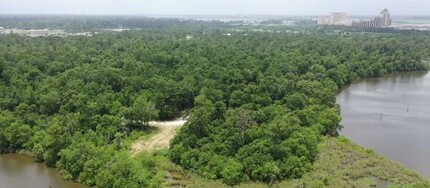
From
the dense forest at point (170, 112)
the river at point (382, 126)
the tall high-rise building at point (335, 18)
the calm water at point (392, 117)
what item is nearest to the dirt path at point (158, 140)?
the dense forest at point (170, 112)

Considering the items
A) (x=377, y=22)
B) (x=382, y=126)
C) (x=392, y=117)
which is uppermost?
(x=377, y=22)

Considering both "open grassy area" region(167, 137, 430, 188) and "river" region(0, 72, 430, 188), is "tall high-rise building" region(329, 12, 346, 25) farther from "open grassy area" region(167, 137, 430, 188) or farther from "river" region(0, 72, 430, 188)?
"open grassy area" region(167, 137, 430, 188)

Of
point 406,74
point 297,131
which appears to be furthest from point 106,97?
point 406,74

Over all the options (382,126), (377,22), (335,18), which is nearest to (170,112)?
(382,126)

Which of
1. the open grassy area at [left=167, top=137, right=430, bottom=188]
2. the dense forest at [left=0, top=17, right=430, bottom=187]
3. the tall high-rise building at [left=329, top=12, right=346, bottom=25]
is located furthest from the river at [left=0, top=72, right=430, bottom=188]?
the tall high-rise building at [left=329, top=12, right=346, bottom=25]

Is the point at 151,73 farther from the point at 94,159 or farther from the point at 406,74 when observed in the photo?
the point at 406,74

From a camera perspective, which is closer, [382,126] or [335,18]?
[382,126]

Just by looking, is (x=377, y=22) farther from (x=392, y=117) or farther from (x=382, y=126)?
(x=382, y=126)

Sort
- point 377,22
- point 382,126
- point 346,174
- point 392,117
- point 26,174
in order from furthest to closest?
point 377,22, point 392,117, point 382,126, point 26,174, point 346,174
